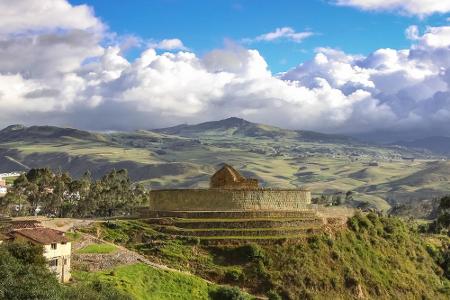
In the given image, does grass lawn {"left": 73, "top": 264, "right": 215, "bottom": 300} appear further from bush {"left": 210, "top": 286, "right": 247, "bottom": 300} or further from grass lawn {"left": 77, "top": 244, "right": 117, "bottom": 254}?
grass lawn {"left": 77, "top": 244, "right": 117, "bottom": 254}

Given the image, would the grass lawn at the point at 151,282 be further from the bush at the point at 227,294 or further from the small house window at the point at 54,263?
the small house window at the point at 54,263

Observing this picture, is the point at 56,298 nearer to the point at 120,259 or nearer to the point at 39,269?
the point at 39,269

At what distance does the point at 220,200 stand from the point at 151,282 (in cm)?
1998

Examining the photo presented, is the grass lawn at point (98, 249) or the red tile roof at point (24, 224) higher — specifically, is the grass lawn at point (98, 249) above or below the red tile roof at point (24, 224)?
below

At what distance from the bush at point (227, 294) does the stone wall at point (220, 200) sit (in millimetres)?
16551

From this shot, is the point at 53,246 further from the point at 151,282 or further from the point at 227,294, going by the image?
the point at 227,294

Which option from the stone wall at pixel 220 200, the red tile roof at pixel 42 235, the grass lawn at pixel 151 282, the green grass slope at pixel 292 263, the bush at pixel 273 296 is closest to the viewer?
the red tile roof at pixel 42 235

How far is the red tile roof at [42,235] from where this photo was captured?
50.3m

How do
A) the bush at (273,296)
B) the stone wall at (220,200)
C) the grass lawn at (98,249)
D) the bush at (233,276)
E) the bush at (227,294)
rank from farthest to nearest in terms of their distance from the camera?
the stone wall at (220,200) → the bush at (233,276) → the bush at (273,296) → the grass lawn at (98,249) → the bush at (227,294)

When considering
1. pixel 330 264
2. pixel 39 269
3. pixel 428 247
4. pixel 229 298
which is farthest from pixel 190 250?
pixel 428 247

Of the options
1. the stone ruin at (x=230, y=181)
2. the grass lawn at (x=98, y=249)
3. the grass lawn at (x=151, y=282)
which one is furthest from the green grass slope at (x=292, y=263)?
the stone ruin at (x=230, y=181)

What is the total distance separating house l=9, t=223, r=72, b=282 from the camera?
50031 mm

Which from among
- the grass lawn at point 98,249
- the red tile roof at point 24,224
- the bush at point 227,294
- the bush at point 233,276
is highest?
the red tile roof at point 24,224

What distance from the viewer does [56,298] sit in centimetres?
3816
